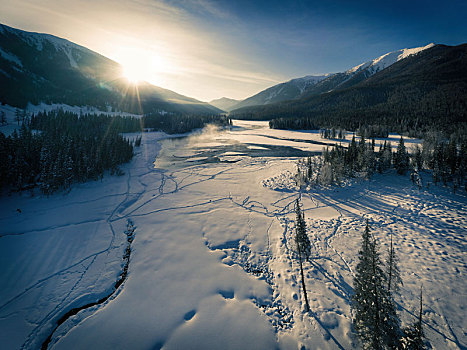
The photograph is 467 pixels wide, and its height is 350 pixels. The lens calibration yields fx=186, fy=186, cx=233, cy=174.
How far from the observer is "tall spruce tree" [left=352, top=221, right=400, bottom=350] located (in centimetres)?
697

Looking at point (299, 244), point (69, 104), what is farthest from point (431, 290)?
point (69, 104)

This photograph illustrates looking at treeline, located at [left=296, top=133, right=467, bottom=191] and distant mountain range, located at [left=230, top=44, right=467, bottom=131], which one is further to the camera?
distant mountain range, located at [left=230, top=44, right=467, bottom=131]

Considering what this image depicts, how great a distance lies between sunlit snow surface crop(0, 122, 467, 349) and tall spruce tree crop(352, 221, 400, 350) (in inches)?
88.2

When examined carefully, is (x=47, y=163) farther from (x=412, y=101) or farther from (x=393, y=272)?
(x=412, y=101)

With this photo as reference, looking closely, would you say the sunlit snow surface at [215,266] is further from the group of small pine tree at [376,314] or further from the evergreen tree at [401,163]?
the evergreen tree at [401,163]

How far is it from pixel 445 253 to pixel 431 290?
4674mm

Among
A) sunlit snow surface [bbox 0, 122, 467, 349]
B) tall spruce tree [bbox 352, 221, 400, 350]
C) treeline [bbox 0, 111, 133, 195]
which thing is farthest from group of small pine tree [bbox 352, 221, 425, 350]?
treeline [bbox 0, 111, 133, 195]

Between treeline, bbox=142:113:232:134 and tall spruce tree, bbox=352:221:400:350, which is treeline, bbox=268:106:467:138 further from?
tall spruce tree, bbox=352:221:400:350

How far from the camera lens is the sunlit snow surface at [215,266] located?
9.45 m

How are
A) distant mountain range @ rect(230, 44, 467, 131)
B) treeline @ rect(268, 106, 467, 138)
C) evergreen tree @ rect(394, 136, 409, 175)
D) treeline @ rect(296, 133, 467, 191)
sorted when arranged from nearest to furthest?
1. treeline @ rect(296, 133, 467, 191)
2. evergreen tree @ rect(394, 136, 409, 175)
3. treeline @ rect(268, 106, 467, 138)
4. distant mountain range @ rect(230, 44, 467, 131)

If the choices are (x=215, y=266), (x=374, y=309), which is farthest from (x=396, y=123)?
(x=215, y=266)

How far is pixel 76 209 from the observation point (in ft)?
73.2

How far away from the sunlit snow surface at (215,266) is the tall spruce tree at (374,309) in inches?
88.2

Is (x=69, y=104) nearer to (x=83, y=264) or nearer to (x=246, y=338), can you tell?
(x=83, y=264)
